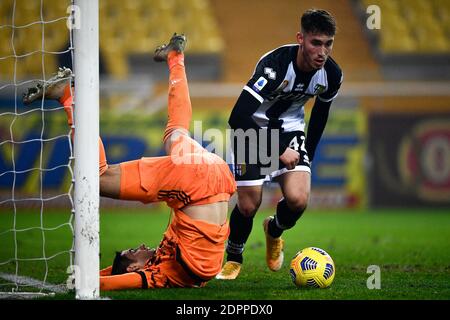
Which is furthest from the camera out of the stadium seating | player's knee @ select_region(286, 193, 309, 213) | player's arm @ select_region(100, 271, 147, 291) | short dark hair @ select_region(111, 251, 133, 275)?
the stadium seating

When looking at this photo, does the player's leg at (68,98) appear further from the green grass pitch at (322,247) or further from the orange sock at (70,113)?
the green grass pitch at (322,247)

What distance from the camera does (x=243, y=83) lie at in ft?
53.5

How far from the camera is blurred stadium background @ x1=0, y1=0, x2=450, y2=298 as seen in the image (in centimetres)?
1416

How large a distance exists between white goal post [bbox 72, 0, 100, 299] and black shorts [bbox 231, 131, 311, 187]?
1.94 meters

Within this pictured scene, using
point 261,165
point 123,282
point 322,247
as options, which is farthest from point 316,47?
point 322,247

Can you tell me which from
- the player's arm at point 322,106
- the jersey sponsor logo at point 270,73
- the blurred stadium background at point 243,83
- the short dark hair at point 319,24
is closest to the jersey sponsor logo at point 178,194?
the jersey sponsor logo at point 270,73

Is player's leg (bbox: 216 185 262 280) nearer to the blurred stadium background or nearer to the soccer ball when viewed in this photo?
the soccer ball

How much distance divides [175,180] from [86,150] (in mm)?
749

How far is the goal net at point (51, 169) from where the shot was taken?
15.5ft

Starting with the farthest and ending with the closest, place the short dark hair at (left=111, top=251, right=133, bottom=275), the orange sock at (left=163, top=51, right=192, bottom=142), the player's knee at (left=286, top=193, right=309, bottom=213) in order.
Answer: the player's knee at (left=286, top=193, right=309, bottom=213)
the orange sock at (left=163, top=51, right=192, bottom=142)
the short dark hair at (left=111, top=251, right=133, bottom=275)

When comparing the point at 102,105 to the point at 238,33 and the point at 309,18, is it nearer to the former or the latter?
the point at 238,33

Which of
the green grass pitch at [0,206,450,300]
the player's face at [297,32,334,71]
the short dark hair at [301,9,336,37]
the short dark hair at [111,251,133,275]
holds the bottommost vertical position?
the green grass pitch at [0,206,450,300]

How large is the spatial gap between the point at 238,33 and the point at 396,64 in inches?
156

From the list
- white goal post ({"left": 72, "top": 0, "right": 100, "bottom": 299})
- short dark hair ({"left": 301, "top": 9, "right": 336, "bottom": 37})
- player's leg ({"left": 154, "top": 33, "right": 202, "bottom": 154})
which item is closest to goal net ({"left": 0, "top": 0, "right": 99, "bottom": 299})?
white goal post ({"left": 72, "top": 0, "right": 100, "bottom": 299})
